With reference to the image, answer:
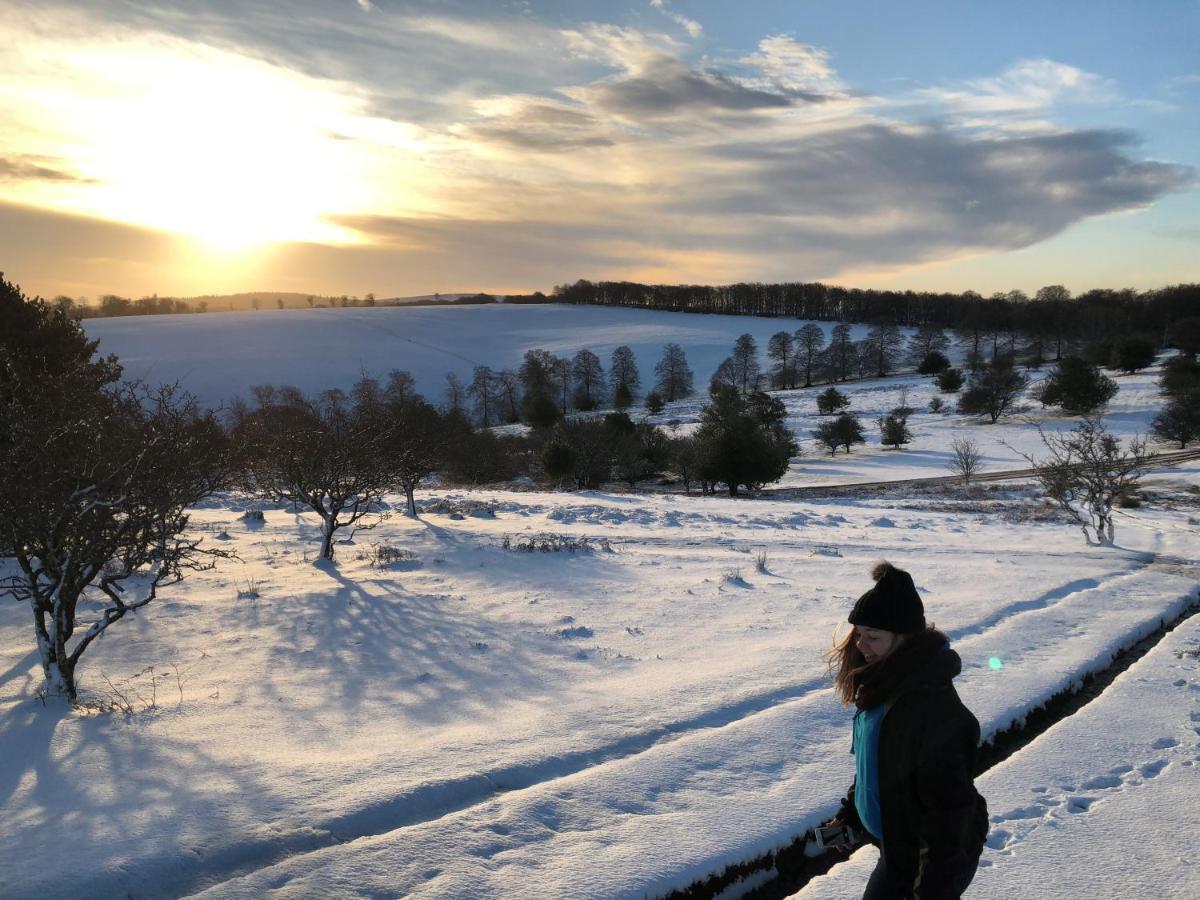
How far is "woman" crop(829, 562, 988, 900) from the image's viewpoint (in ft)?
9.06

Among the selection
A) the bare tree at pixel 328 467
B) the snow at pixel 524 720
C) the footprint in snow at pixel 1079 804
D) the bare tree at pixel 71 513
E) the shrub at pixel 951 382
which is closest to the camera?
the snow at pixel 524 720

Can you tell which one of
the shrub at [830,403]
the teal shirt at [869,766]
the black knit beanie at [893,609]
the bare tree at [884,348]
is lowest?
the teal shirt at [869,766]

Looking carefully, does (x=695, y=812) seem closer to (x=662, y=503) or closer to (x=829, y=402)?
(x=662, y=503)

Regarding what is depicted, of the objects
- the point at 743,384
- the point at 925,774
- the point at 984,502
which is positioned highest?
the point at 743,384

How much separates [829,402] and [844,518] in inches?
1843

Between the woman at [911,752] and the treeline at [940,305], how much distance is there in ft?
359

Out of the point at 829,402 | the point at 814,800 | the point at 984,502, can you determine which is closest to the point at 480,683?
→ the point at 814,800

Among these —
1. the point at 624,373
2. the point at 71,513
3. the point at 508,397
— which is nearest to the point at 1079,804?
the point at 71,513

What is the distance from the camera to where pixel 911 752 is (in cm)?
282

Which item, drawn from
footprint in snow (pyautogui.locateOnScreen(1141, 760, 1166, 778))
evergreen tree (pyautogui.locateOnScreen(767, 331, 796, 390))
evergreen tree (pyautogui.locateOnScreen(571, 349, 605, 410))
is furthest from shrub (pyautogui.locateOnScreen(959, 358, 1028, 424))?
footprint in snow (pyautogui.locateOnScreen(1141, 760, 1166, 778))

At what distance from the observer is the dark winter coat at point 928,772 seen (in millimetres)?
2756

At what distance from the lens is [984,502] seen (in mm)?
29641

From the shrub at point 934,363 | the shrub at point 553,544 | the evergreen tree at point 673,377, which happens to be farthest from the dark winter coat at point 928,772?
the shrub at point 934,363

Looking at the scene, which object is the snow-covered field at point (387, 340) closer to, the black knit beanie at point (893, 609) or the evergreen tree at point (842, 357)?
the evergreen tree at point (842, 357)
